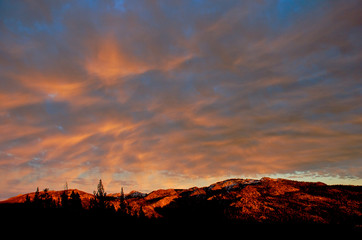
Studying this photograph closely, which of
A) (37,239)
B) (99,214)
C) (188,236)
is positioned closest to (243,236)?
(188,236)

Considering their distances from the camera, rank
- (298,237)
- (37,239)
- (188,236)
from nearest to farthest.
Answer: (37,239), (298,237), (188,236)

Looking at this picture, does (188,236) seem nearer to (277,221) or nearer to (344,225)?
(277,221)

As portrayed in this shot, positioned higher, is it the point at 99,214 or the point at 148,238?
the point at 99,214

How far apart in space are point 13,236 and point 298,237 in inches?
6903

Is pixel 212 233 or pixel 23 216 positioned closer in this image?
pixel 23 216

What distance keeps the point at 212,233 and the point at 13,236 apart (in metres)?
133

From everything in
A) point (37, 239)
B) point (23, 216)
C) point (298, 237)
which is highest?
point (23, 216)

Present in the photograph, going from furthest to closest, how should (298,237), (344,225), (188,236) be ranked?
(188,236) → (344,225) → (298,237)

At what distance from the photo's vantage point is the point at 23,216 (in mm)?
180375

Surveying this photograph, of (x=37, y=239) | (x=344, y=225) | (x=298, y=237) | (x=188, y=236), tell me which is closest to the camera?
(x=37, y=239)

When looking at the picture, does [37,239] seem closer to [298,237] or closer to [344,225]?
[298,237]

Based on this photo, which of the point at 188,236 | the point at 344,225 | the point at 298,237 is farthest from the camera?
the point at 188,236

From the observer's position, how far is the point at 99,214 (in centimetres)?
19450

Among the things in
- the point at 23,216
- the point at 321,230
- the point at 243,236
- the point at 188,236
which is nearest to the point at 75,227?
the point at 23,216
